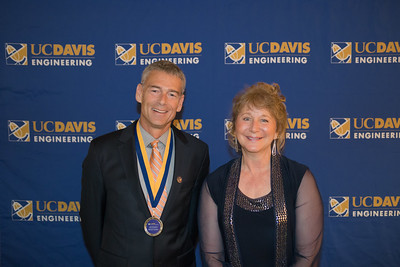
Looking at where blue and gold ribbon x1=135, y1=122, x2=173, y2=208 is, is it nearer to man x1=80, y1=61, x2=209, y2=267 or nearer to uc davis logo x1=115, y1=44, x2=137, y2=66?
man x1=80, y1=61, x2=209, y2=267

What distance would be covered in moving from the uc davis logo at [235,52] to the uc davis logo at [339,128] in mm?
1042

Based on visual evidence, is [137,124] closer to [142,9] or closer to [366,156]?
[142,9]

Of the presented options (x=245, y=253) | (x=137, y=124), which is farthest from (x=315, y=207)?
(x=137, y=124)

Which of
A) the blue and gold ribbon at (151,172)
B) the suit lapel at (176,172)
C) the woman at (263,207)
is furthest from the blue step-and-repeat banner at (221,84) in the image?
the woman at (263,207)

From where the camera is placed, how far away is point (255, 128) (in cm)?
168

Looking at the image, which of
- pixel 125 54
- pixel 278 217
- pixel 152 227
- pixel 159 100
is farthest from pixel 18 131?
pixel 278 217

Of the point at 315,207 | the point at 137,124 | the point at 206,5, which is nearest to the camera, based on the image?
the point at 315,207

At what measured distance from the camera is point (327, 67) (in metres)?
2.92

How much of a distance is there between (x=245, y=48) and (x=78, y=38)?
1.57m

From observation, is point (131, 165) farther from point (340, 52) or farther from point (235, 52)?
point (340, 52)

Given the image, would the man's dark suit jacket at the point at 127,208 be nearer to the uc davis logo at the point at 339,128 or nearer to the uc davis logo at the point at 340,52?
the uc davis logo at the point at 339,128

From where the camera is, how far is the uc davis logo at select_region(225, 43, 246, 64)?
2.90 m

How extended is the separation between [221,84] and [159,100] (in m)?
1.17

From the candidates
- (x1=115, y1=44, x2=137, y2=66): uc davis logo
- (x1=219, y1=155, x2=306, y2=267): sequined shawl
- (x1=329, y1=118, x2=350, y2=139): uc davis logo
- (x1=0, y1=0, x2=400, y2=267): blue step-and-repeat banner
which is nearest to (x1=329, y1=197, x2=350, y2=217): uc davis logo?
(x1=0, y1=0, x2=400, y2=267): blue step-and-repeat banner
